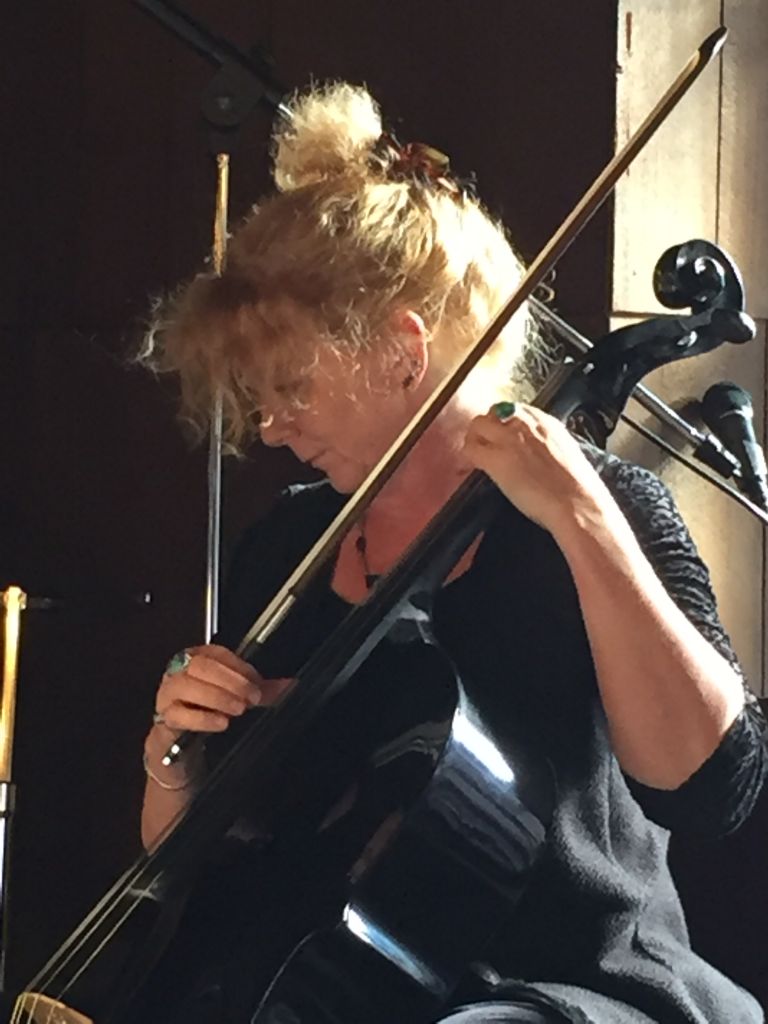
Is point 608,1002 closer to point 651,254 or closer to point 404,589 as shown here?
point 404,589

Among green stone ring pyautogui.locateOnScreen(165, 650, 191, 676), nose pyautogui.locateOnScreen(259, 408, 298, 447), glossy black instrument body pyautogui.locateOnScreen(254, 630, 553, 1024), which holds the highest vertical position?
nose pyautogui.locateOnScreen(259, 408, 298, 447)

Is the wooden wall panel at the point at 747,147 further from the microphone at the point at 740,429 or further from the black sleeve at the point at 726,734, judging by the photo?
the black sleeve at the point at 726,734

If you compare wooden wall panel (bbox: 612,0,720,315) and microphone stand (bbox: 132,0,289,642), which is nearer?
microphone stand (bbox: 132,0,289,642)

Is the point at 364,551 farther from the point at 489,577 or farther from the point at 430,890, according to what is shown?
the point at 430,890

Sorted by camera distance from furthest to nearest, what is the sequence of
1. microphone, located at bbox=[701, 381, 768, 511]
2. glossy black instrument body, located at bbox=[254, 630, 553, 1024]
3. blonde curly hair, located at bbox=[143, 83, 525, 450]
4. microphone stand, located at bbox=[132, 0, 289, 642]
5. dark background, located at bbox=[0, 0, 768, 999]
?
dark background, located at bbox=[0, 0, 768, 999] < microphone, located at bbox=[701, 381, 768, 511] < microphone stand, located at bbox=[132, 0, 289, 642] < blonde curly hair, located at bbox=[143, 83, 525, 450] < glossy black instrument body, located at bbox=[254, 630, 553, 1024]

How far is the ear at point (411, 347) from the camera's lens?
1121 mm

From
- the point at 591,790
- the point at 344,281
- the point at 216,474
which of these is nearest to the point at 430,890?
the point at 591,790

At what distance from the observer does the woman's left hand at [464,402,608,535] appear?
0.93 meters

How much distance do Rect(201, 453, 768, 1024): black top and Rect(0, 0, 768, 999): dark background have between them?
757 millimetres

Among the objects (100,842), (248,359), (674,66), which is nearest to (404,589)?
(248,359)

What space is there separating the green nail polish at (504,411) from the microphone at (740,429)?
0.56 metres

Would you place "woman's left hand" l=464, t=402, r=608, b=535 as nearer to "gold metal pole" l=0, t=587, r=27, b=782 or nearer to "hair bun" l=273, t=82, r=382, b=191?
"hair bun" l=273, t=82, r=382, b=191

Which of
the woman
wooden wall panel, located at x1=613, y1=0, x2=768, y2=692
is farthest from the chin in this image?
wooden wall panel, located at x1=613, y1=0, x2=768, y2=692

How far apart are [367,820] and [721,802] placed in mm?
240
